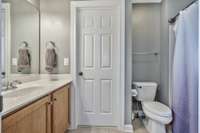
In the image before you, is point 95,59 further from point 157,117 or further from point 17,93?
point 17,93

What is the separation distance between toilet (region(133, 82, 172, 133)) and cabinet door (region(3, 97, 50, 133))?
149cm

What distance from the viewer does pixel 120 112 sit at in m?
3.25

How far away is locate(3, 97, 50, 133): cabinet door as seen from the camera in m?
1.30

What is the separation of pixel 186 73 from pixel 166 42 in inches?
46.9

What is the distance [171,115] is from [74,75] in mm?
1554

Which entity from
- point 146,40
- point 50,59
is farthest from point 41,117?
point 146,40

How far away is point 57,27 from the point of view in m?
3.38

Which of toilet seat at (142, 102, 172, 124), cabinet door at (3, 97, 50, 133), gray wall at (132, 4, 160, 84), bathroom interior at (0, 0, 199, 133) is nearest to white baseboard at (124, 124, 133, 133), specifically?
bathroom interior at (0, 0, 199, 133)

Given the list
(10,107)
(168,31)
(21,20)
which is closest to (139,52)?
(168,31)

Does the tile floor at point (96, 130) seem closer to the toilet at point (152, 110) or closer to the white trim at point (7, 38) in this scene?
the toilet at point (152, 110)

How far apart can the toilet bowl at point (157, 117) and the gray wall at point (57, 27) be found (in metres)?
1.42

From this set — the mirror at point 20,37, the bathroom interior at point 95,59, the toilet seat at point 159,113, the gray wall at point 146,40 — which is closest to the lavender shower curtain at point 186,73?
the toilet seat at point 159,113

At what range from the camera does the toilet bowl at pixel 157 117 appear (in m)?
2.76

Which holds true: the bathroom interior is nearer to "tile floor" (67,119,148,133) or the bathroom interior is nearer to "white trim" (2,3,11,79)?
"tile floor" (67,119,148,133)
